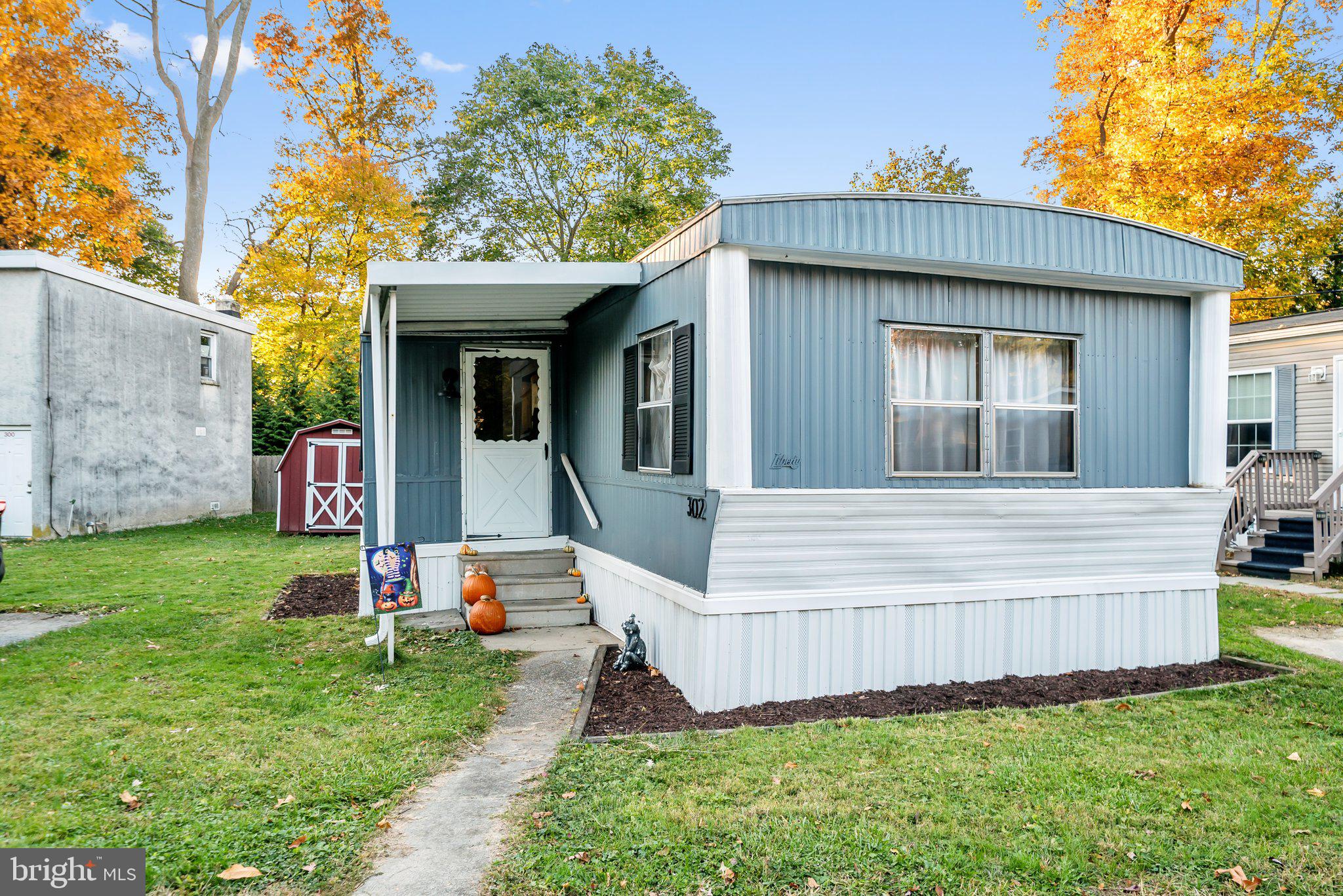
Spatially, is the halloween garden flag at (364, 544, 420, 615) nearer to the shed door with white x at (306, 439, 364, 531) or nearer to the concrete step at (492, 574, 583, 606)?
the concrete step at (492, 574, 583, 606)

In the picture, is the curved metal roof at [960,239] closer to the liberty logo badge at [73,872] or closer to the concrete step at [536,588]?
the concrete step at [536,588]

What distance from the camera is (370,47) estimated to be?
76.3ft

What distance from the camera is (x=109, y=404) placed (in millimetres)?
15062

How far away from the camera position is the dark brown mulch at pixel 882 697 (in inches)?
206

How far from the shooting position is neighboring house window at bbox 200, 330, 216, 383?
18.2m

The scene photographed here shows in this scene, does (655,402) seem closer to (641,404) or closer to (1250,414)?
(641,404)

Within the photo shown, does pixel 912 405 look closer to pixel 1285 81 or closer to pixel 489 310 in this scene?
pixel 489 310

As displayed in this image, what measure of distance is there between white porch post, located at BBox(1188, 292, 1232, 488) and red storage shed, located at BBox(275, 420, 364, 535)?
43.2 feet

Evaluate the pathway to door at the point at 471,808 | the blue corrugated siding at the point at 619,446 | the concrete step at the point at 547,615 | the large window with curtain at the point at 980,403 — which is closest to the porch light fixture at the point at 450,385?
the blue corrugated siding at the point at 619,446

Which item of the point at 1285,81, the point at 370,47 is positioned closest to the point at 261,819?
the point at 1285,81

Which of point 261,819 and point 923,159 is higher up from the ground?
point 923,159

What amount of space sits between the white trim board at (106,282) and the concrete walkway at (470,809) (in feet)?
41.6

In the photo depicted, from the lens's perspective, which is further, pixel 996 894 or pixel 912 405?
pixel 912 405

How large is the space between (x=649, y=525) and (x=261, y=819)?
343 cm
